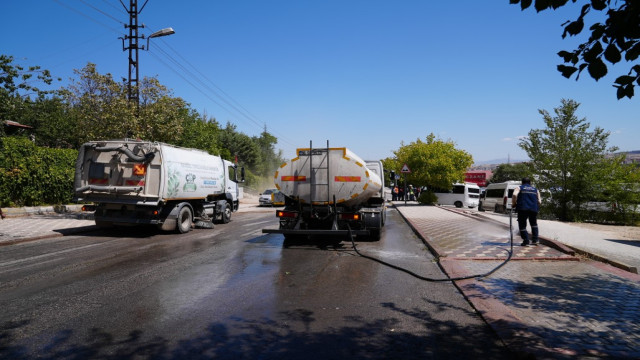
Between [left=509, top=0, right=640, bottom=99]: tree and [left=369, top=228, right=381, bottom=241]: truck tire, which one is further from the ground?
[left=509, top=0, right=640, bottom=99]: tree

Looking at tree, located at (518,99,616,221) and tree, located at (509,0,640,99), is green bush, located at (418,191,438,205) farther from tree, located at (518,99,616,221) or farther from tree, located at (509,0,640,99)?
tree, located at (509,0,640,99)

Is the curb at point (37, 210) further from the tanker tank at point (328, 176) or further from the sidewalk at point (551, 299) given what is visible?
the sidewalk at point (551, 299)

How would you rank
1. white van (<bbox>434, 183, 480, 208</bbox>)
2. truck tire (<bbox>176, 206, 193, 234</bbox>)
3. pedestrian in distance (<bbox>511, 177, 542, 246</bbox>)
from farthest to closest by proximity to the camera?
white van (<bbox>434, 183, 480, 208</bbox>)
truck tire (<bbox>176, 206, 193, 234</bbox>)
pedestrian in distance (<bbox>511, 177, 542, 246</bbox>)

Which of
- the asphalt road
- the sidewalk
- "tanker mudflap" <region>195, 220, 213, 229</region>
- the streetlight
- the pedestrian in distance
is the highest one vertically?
the streetlight

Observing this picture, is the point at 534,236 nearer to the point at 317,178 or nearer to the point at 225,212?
the point at 317,178

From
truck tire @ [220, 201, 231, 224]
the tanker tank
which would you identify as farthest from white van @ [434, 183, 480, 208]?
the tanker tank

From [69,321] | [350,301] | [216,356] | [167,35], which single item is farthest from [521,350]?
[167,35]

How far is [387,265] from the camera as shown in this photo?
24.1 feet

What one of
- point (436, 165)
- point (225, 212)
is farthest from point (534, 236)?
point (436, 165)

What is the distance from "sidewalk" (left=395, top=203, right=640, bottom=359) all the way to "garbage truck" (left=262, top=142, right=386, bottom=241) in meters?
2.35

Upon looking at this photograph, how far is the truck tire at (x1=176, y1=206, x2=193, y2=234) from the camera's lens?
11906 mm

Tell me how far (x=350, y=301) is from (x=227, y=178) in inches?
480

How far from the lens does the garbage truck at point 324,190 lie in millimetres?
9383

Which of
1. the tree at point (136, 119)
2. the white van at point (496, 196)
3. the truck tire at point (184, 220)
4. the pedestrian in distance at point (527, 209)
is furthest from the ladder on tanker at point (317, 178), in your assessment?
the white van at point (496, 196)
